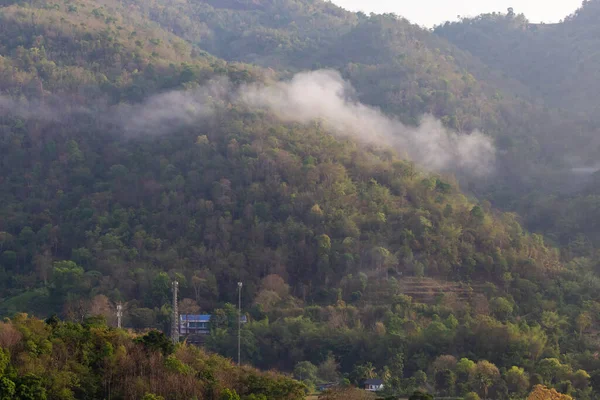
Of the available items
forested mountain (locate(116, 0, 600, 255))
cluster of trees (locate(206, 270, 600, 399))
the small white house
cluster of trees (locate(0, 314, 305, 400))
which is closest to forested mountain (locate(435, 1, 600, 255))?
forested mountain (locate(116, 0, 600, 255))

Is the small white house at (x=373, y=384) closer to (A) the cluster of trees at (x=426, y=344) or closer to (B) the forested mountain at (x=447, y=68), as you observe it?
(A) the cluster of trees at (x=426, y=344)

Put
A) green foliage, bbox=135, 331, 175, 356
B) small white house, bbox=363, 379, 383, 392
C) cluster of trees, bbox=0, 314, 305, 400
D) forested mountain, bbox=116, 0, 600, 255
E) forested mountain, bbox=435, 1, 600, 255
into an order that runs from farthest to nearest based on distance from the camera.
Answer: forested mountain, bbox=116, 0, 600, 255, forested mountain, bbox=435, 1, 600, 255, small white house, bbox=363, 379, 383, 392, green foliage, bbox=135, 331, 175, 356, cluster of trees, bbox=0, 314, 305, 400

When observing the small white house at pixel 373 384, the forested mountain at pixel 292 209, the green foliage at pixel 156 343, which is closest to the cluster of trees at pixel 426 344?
the forested mountain at pixel 292 209

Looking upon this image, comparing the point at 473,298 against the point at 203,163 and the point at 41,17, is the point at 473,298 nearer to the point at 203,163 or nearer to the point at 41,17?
the point at 203,163

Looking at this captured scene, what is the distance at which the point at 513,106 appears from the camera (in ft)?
382

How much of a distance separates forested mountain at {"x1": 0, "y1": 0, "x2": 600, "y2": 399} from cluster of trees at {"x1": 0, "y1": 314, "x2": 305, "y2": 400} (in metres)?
0.52

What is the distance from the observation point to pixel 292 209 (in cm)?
7775

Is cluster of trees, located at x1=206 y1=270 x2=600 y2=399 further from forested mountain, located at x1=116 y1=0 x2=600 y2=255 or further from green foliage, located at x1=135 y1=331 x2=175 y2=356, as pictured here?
forested mountain, located at x1=116 y1=0 x2=600 y2=255

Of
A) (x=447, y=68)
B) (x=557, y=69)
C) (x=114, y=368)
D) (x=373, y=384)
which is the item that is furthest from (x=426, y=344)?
(x=557, y=69)

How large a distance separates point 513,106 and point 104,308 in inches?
2628

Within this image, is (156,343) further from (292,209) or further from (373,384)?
(292,209)

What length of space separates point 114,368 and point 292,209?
36.7m

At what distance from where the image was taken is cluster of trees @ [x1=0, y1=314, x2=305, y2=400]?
1587 inches

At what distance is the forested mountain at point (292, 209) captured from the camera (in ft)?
204
